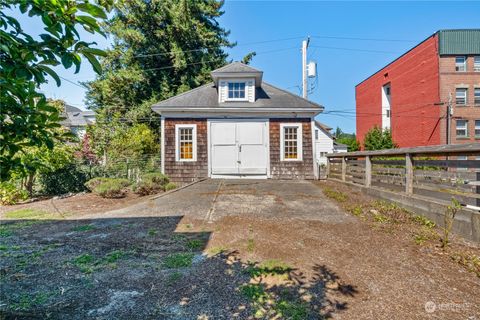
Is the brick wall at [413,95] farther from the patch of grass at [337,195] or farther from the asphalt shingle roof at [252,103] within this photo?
the patch of grass at [337,195]

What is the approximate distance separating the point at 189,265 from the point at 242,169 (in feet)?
27.2

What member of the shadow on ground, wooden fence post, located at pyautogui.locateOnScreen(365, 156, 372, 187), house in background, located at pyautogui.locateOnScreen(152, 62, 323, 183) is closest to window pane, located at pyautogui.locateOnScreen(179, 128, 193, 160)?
house in background, located at pyautogui.locateOnScreen(152, 62, 323, 183)

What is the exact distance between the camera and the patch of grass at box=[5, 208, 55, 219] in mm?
5668

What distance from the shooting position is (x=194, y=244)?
12.0 ft

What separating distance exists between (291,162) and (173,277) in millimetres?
9080

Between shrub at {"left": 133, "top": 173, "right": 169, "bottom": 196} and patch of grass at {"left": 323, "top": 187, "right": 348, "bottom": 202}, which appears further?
shrub at {"left": 133, "top": 173, "right": 169, "bottom": 196}

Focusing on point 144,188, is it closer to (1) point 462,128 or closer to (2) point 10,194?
(2) point 10,194

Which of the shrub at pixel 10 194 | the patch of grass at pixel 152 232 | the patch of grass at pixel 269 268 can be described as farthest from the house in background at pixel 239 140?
the patch of grass at pixel 269 268

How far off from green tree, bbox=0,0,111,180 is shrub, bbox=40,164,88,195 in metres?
9.11

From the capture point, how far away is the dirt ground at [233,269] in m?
2.22

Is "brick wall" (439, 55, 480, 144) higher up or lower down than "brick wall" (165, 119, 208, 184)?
higher up

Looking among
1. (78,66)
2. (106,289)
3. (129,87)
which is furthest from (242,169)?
(129,87)

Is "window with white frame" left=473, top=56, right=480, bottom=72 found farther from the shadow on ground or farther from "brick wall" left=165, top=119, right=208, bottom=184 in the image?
the shadow on ground

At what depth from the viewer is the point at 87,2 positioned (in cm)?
139
